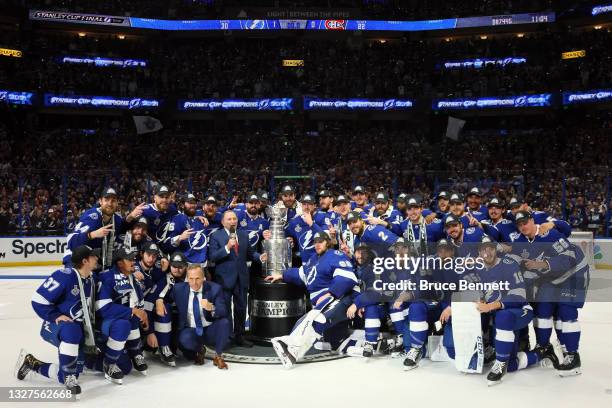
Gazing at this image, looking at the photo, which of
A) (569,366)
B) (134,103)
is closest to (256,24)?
(134,103)

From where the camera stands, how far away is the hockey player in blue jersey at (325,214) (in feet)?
29.0

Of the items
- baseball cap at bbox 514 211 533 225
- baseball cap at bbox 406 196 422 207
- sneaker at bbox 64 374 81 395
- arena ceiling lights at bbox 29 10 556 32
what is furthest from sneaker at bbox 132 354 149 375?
arena ceiling lights at bbox 29 10 556 32

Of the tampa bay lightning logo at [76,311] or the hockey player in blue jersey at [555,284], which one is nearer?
the tampa bay lightning logo at [76,311]

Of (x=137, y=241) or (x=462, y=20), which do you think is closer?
(x=137, y=241)

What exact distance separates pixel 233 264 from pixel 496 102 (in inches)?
959

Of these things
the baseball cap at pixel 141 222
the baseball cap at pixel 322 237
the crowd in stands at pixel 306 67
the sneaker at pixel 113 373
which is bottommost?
the sneaker at pixel 113 373

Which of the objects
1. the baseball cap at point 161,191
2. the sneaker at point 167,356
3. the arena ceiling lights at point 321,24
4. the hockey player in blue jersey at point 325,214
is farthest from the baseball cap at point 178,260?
the arena ceiling lights at point 321,24

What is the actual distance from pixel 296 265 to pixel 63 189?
972 cm

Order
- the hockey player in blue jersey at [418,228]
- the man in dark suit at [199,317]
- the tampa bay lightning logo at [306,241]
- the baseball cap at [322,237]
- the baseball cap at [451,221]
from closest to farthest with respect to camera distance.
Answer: the man in dark suit at [199,317]
the baseball cap at [451,221]
the baseball cap at [322,237]
the hockey player in blue jersey at [418,228]
the tampa bay lightning logo at [306,241]

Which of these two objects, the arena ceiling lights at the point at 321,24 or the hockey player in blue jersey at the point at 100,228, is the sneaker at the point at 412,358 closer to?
the hockey player in blue jersey at the point at 100,228

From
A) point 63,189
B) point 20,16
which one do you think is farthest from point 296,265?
point 20,16

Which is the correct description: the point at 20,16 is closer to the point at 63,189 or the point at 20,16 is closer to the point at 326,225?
the point at 63,189

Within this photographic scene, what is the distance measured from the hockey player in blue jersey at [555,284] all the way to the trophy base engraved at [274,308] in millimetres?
2673

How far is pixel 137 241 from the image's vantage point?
6.98 m
